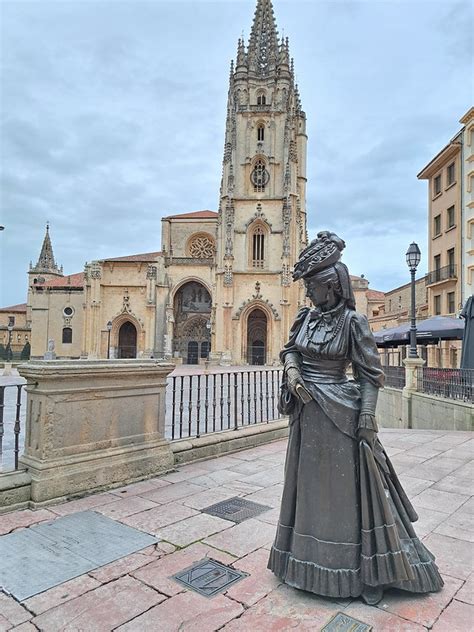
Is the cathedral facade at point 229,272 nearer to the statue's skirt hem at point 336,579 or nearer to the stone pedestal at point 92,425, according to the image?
the stone pedestal at point 92,425

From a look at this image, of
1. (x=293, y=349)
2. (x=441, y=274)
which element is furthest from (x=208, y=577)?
(x=441, y=274)

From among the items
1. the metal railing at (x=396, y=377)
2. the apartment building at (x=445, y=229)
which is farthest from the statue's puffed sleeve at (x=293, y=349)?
the apartment building at (x=445, y=229)

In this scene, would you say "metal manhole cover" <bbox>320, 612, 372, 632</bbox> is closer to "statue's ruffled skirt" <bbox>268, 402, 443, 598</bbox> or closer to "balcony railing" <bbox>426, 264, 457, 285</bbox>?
"statue's ruffled skirt" <bbox>268, 402, 443, 598</bbox>

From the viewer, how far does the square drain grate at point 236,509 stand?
389 cm

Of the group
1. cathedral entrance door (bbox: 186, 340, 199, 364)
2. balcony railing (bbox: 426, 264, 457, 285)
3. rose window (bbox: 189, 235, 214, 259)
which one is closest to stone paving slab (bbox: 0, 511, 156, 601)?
balcony railing (bbox: 426, 264, 457, 285)

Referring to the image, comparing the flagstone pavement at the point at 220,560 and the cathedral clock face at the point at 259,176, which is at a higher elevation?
the cathedral clock face at the point at 259,176

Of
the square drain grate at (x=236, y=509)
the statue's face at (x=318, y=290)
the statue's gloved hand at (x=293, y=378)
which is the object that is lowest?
Result: the square drain grate at (x=236, y=509)

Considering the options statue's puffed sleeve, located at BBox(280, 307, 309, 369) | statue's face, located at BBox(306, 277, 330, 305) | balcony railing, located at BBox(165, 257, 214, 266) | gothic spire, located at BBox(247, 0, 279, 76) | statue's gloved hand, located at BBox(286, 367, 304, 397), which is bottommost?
statue's gloved hand, located at BBox(286, 367, 304, 397)

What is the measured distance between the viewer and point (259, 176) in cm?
4119

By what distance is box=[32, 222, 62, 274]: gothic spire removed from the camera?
237 ft

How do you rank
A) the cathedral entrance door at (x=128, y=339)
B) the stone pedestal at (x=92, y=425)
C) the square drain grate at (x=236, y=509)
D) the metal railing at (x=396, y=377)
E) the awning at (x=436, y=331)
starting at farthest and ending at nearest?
1. the cathedral entrance door at (x=128, y=339)
2. the metal railing at (x=396, y=377)
3. the awning at (x=436, y=331)
4. the stone pedestal at (x=92, y=425)
5. the square drain grate at (x=236, y=509)

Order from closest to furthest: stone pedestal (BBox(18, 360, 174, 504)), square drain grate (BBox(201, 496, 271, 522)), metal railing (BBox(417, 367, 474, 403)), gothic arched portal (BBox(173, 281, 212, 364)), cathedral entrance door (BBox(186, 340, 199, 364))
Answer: square drain grate (BBox(201, 496, 271, 522)), stone pedestal (BBox(18, 360, 174, 504)), metal railing (BBox(417, 367, 474, 403)), gothic arched portal (BBox(173, 281, 212, 364)), cathedral entrance door (BBox(186, 340, 199, 364))

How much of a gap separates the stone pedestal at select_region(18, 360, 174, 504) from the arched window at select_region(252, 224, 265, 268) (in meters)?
35.4

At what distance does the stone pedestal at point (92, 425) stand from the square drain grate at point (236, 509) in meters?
1.22
